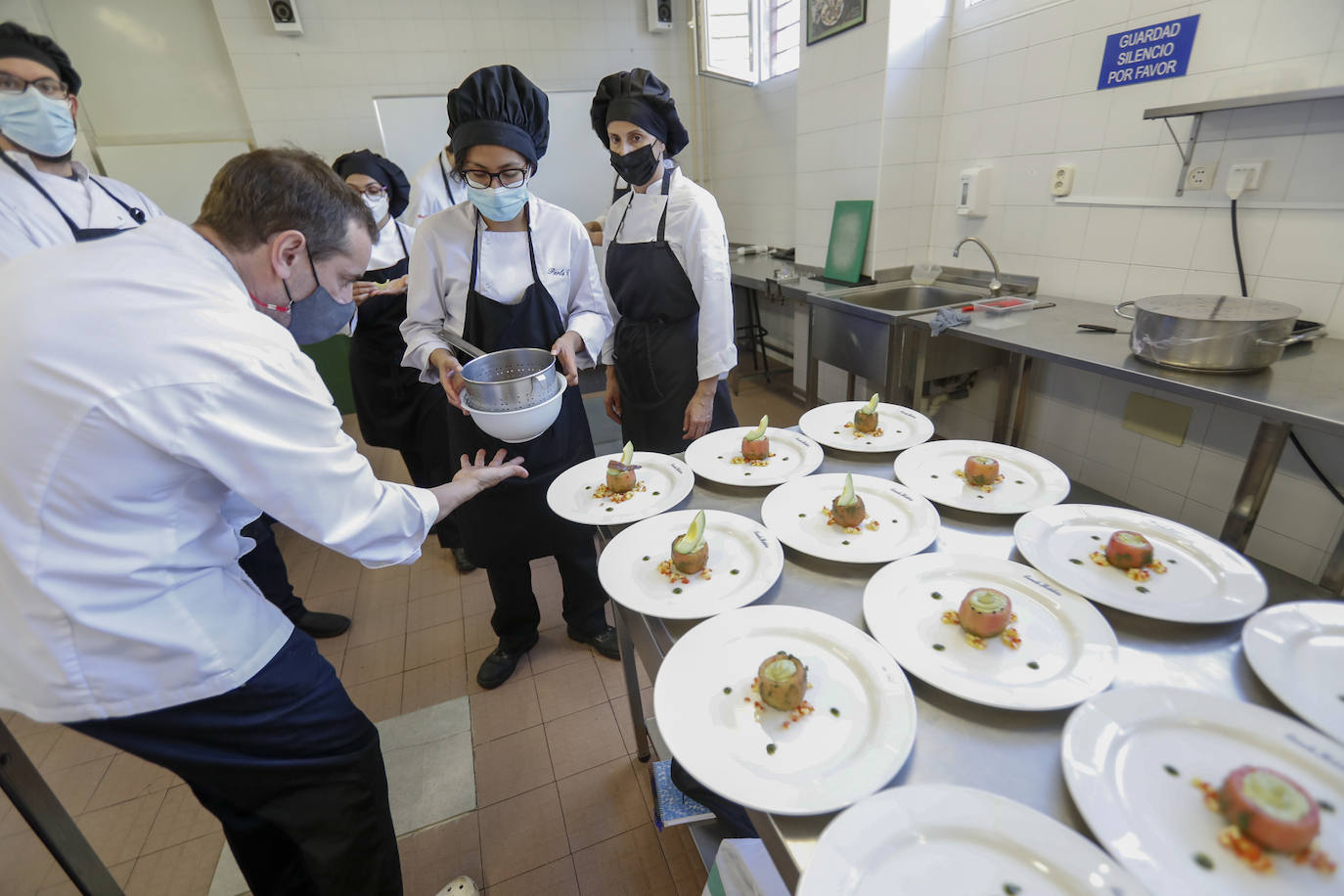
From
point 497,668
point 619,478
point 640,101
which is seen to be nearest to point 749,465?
point 619,478

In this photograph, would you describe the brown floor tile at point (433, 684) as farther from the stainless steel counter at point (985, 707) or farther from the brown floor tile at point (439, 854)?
the stainless steel counter at point (985, 707)

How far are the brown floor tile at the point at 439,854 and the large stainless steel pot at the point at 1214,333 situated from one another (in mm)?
2403

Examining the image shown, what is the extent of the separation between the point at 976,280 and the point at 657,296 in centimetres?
192

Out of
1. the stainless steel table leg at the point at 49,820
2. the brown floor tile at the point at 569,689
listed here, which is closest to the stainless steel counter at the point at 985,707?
the brown floor tile at the point at 569,689

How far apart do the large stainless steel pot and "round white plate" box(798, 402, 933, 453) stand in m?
0.80

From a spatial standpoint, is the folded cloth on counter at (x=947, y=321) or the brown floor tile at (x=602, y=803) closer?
the brown floor tile at (x=602, y=803)

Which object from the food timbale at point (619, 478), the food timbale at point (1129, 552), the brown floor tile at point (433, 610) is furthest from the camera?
the brown floor tile at point (433, 610)

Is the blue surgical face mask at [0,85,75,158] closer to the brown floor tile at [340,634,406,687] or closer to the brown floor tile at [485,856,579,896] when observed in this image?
the brown floor tile at [340,634,406,687]

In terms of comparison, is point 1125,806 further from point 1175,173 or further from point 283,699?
point 1175,173

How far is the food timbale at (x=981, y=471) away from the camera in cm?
126

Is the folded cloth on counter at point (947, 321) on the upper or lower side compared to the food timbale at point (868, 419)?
upper

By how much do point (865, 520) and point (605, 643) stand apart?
135 cm

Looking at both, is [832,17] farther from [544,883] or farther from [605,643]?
[544,883]

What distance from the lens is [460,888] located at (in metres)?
1.46
